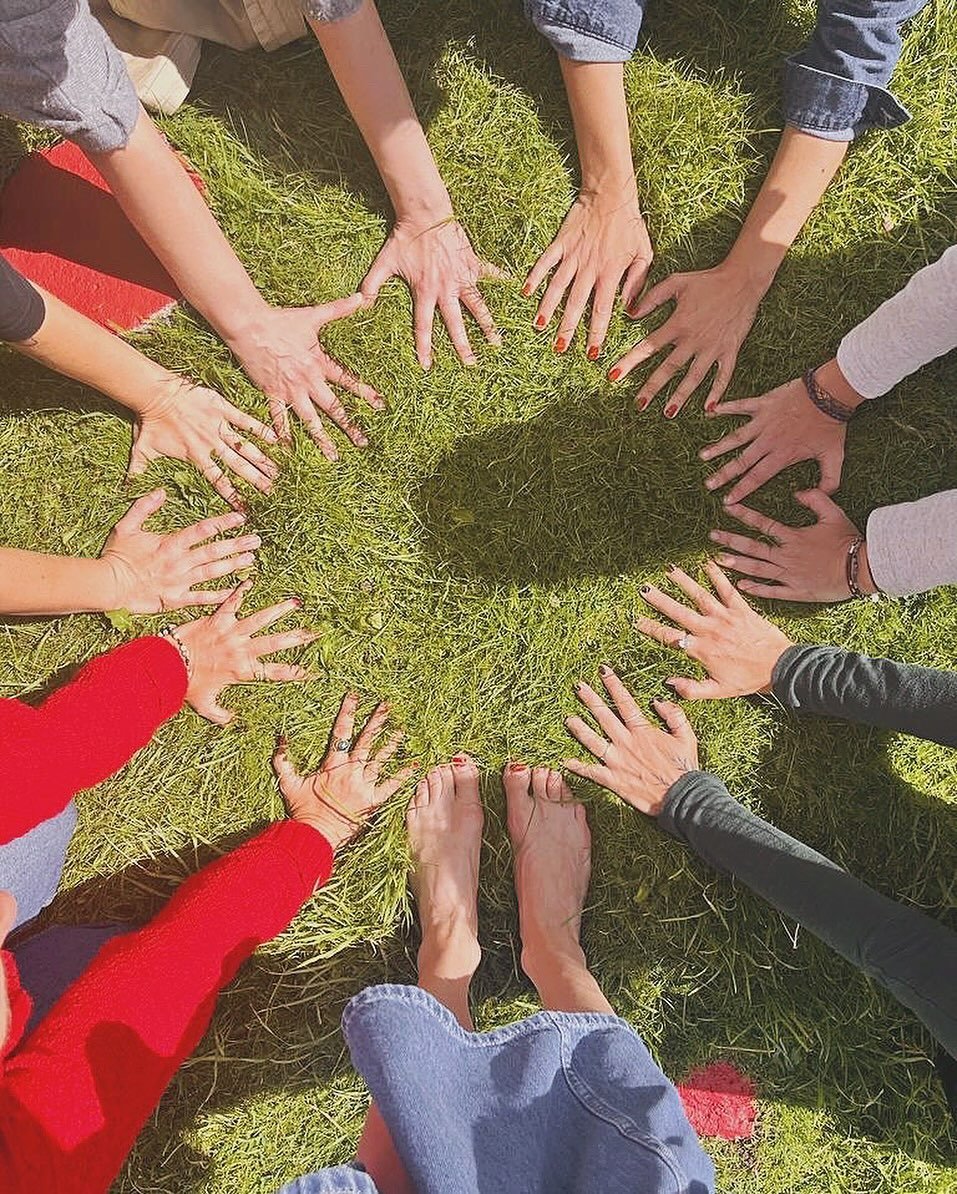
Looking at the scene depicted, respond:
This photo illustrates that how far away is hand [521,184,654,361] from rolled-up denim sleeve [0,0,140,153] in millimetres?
978

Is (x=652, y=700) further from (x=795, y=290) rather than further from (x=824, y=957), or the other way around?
(x=795, y=290)

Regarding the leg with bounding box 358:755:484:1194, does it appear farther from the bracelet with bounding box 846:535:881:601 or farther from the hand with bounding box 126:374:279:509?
the bracelet with bounding box 846:535:881:601

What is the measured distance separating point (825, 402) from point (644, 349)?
1.43ft

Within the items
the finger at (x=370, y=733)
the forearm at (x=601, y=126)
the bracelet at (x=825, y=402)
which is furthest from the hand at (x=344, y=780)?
the forearm at (x=601, y=126)

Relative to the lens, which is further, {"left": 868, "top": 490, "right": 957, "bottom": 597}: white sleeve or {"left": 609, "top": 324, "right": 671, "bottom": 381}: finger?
{"left": 609, "top": 324, "right": 671, "bottom": 381}: finger

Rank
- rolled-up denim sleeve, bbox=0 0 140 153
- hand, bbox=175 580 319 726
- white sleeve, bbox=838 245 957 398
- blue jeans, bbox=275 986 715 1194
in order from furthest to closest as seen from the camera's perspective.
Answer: hand, bbox=175 580 319 726
white sleeve, bbox=838 245 957 398
blue jeans, bbox=275 986 715 1194
rolled-up denim sleeve, bbox=0 0 140 153

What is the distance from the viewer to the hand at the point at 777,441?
2141mm

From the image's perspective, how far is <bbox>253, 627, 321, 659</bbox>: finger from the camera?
219 cm

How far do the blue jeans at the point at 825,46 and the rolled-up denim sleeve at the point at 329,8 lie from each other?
0.42 metres

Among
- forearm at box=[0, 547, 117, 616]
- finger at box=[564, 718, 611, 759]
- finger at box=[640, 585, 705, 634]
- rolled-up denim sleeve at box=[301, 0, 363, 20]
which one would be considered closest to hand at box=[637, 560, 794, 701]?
finger at box=[640, 585, 705, 634]

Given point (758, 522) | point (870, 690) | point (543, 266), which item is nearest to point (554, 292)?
point (543, 266)

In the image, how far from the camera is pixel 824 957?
7.02 ft

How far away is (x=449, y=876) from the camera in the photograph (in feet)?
6.98

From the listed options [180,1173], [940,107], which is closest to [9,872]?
[180,1173]
